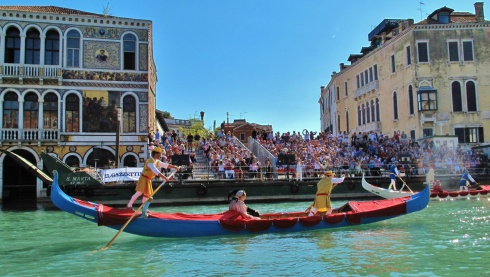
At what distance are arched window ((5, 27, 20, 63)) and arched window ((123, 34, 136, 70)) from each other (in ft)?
18.0

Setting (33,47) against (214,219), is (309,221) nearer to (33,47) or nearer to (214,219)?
(214,219)

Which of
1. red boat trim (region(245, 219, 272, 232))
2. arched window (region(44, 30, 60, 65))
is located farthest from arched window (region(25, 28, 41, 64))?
red boat trim (region(245, 219, 272, 232))

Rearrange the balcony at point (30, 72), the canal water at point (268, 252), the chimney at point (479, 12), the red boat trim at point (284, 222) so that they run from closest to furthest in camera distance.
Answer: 1. the canal water at point (268, 252)
2. the red boat trim at point (284, 222)
3. the balcony at point (30, 72)
4. the chimney at point (479, 12)

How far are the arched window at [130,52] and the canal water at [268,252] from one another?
44.5ft

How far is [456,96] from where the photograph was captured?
32.8 meters

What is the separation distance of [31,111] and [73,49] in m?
3.94

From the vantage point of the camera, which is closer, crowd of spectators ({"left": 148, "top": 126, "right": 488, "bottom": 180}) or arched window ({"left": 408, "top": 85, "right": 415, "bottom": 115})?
crowd of spectators ({"left": 148, "top": 126, "right": 488, "bottom": 180})

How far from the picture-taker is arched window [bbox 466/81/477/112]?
107 ft

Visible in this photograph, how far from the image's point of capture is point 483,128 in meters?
32.5

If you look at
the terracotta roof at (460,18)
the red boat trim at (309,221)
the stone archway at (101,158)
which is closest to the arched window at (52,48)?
the stone archway at (101,158)

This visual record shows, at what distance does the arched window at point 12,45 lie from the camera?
25.2 m

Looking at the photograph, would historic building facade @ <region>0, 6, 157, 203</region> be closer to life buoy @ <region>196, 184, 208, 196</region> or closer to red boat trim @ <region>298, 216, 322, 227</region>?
life buoy @ <region>196, 184, 208, 196</region>

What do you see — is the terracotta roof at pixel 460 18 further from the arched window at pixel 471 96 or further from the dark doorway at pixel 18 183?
the dark doorway at pixel 18 183

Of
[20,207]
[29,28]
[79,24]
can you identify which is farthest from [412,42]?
[20,207]
